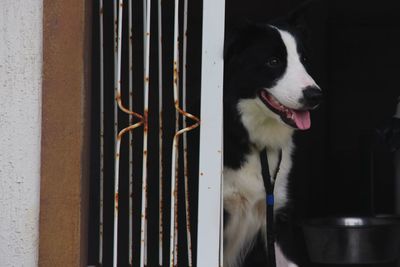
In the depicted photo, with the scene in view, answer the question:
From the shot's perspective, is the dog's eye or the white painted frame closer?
the white painted frame

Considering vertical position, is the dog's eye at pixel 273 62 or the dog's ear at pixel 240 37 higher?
the dog's ear at pixel 240 37

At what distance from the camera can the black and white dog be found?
279 cm

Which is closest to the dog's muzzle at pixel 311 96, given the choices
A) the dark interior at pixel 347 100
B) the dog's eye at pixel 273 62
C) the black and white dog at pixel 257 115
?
the black and white dog at pixel 257 115

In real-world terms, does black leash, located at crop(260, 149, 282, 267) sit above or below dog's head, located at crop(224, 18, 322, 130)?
below

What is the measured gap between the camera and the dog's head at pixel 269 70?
2.78 meters

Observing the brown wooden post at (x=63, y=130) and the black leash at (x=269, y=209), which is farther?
the black leash at (x=269, y=209)

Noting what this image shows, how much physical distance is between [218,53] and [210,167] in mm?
377

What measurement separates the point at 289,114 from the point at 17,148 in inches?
37.8

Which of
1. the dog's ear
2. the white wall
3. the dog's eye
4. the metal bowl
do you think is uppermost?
the dog's ear

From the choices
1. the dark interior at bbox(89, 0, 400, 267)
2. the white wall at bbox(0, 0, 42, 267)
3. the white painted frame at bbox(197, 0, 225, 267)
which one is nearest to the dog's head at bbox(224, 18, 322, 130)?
the white painted frame at bbox(197, 0, 225, 267)

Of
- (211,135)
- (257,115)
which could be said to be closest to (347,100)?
(257,115)

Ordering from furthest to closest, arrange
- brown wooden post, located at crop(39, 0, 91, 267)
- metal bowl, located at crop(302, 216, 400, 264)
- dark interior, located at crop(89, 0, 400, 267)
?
1. dark interior, located at crop(89, 0, 400, 267)
2. metal bowl, located at crop(302, 216, 400, 264)
3. brown wooden post, located at crop(39, 0, 91, 267)

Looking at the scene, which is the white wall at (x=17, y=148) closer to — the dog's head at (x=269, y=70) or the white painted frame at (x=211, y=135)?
the white painted frame at (x=211, y=135)

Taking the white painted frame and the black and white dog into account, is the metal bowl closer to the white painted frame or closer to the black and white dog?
the black and white dog
